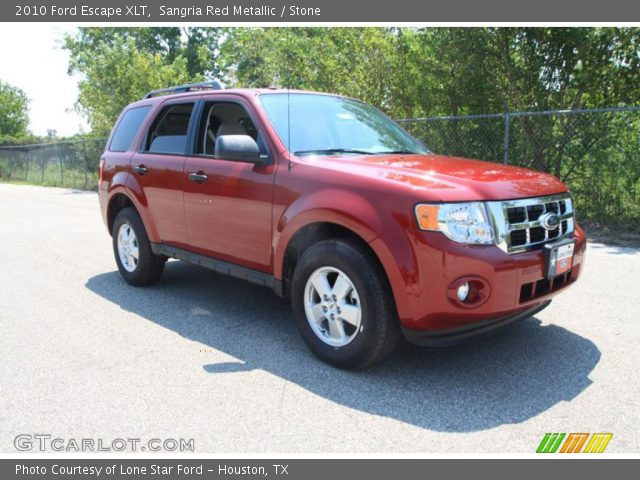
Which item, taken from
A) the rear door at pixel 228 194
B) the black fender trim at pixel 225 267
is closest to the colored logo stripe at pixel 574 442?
the black fender trim at pixel 225 267

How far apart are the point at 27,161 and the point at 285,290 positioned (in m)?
27.7

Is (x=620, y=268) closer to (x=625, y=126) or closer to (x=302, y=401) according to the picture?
(x=625, y=126)

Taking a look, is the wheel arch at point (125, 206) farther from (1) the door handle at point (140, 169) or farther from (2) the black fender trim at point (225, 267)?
(1) the door handle at point (140, 169)

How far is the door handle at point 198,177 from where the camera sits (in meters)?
4.64

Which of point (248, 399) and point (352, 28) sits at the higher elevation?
point (352, 28)

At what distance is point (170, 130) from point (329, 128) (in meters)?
1.70

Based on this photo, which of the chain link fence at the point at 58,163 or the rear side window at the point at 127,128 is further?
the chain link fence at the point at 58,163

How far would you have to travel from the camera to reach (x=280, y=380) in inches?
140

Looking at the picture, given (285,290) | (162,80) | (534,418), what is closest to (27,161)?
(162,80)

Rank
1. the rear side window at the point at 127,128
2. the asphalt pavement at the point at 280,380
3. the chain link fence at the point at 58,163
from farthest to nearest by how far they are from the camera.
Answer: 1. the chain link fence at the point at 58,163
2. the rear side window at the point at 127,128
3. the asphalt pavement at the point at 280,380

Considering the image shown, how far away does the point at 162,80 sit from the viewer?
848 inches

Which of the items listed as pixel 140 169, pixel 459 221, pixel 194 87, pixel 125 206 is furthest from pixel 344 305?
pixel 125 206

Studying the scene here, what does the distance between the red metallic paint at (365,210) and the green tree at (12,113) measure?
46.1m
